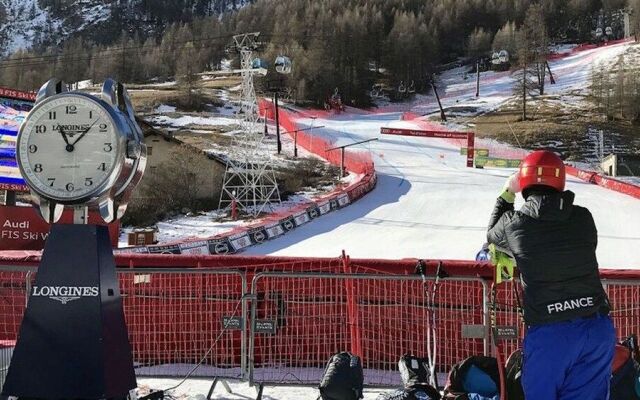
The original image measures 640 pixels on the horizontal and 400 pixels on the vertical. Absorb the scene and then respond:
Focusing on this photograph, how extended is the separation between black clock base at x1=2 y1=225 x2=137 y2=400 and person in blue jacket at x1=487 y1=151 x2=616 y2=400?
235 centimetres

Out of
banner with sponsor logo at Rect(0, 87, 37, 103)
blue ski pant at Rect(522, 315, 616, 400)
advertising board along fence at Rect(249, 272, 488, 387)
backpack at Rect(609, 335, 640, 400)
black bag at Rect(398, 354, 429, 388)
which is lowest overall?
advertising board along fence at Rect(249, 272, 488, 387)

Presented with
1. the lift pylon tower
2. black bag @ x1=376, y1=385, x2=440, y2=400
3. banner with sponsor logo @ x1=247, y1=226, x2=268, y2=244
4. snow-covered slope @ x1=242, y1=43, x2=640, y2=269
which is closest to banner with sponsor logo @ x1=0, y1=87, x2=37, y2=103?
banner with sponsor logo @ x1=247, y1=226, x2=268, y2=244

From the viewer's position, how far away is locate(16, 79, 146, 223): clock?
3514 millimetres

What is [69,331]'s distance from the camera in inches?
136

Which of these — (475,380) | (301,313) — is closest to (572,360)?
(475,380)

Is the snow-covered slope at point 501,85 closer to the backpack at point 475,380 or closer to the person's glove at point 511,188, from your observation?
the backpack at point 475,380

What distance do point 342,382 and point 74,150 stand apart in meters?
2.37

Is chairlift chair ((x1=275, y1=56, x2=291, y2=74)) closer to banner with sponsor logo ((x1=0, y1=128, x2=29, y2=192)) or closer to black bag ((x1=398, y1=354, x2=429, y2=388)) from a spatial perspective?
banner with sponsor logo ((x1=0, y1=128, x2=29, y2=192))

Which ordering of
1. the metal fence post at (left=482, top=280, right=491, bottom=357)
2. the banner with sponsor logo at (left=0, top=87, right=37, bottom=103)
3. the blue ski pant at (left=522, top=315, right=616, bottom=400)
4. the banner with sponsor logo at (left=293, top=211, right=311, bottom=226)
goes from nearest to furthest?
the blue ski pant at (left=522, top=315, right=616, bottom=400) → the metal fence post at (left=482, top=280, right=491, bottom=357) → the banner with sponsor logo at (left=0, top=87, right=37, bottom=103) → the banner with sponsor logo at (left=293, top=211, right=311, bottom=226)

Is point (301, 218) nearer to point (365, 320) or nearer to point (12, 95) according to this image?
point (12, 95)

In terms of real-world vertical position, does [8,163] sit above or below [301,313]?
above

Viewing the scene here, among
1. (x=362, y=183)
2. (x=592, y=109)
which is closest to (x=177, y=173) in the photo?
(x=362, y=183)

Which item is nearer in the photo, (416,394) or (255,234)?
(416,394)

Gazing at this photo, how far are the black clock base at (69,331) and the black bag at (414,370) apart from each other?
81.3 inches
